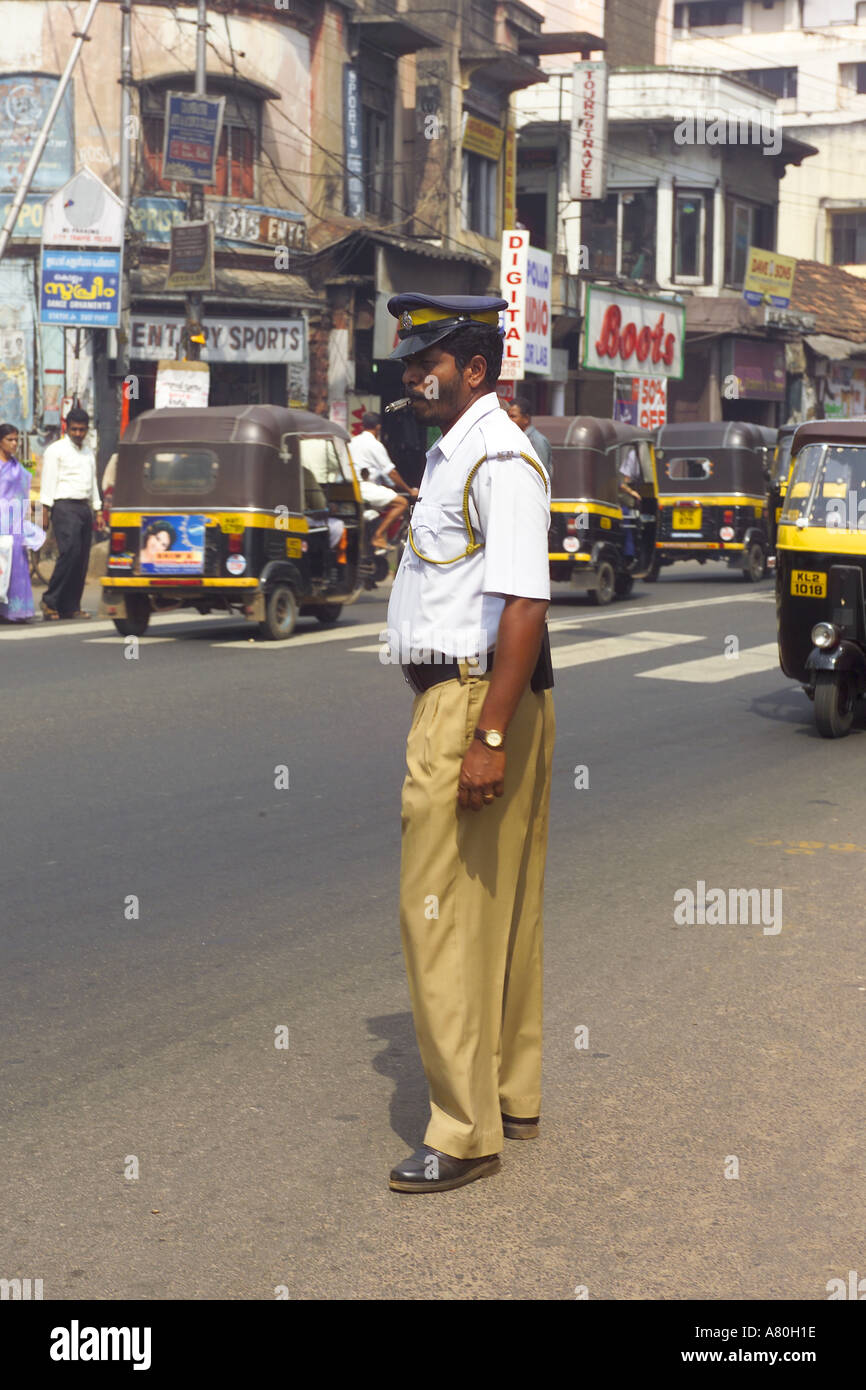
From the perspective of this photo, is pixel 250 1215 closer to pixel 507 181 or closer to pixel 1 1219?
pixel 1 1219

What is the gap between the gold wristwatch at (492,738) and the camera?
386 cm

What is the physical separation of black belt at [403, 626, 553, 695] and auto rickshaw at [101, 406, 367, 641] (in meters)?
10.9

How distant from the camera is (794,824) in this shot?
8.45 meters

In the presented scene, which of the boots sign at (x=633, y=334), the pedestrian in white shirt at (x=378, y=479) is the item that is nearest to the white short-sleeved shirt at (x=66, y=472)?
the pedestrian in white shirt at (x=378, y=479)

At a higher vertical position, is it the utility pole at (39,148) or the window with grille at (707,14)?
the window with grille at (707,14)

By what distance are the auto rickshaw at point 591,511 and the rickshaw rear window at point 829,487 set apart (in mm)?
7689

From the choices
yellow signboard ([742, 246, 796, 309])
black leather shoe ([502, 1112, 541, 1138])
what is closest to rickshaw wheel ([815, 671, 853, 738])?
black leather shoe ([502, 1112, 541, 1138])

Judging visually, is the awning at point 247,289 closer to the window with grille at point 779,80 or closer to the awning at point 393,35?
the awning at point 393,35

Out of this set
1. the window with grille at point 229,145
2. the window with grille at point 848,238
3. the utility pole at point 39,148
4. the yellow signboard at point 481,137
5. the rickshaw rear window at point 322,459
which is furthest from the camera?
the window with grille at point 848,238

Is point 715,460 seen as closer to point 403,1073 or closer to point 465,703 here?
point 403,1073

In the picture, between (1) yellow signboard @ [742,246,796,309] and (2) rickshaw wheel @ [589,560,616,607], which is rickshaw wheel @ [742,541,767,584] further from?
(1) yellow signboard @ [742,246,796,309]

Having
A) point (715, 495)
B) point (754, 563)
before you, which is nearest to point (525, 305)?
point (715, 495)

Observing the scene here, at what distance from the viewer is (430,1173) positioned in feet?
13.0

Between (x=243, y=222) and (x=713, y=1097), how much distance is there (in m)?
24.3
